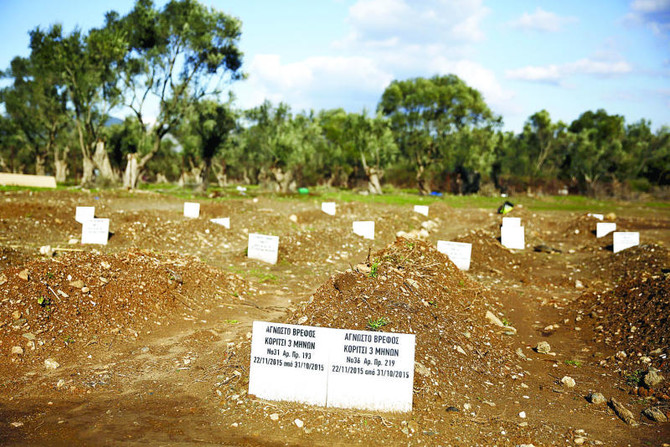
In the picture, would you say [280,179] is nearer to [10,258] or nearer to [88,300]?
[10,258]

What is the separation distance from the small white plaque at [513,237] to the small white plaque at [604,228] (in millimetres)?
3728

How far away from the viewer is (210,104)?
3659cm

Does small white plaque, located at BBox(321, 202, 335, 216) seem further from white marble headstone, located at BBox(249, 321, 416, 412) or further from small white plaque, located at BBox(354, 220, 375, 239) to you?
white marble headstone, located at BBox(249, 321, 416, 412)

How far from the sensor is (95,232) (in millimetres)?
13469

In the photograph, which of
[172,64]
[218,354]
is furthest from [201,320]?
[172,64]

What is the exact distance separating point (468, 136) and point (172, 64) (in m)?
30.8

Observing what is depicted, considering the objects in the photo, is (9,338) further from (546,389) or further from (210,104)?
(210,104)

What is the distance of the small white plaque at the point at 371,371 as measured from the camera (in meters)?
4.85

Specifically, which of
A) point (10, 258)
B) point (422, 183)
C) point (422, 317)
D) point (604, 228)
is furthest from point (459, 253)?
point (422, 183)

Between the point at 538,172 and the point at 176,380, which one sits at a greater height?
the point at 538,172

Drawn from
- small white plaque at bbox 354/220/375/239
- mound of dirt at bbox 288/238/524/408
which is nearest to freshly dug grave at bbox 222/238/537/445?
mound of dirt at bbox 288/238/524/408

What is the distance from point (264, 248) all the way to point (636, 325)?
28.4 feet

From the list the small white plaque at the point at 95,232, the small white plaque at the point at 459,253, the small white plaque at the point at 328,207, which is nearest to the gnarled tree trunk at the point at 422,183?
the small white plaque at the point at 328,207

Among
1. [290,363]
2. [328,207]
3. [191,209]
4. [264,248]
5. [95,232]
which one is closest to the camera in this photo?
[290,363]
